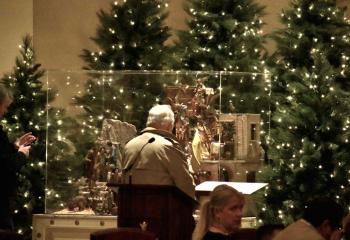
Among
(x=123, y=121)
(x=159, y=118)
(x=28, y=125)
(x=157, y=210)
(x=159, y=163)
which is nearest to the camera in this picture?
(x=157, y=210)

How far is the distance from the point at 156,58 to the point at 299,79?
1.97 metres

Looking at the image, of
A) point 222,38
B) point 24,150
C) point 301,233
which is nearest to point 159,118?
point 24,150

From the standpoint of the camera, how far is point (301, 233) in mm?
5031

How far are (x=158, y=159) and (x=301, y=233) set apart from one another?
2656 mm

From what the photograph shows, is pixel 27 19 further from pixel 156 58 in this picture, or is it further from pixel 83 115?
pixel 83 115

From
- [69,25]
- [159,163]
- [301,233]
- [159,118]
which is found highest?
[69,25]

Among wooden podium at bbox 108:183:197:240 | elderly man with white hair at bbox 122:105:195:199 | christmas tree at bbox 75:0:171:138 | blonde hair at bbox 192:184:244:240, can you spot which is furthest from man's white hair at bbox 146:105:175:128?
christmas tree at bbox 75:0:171:138

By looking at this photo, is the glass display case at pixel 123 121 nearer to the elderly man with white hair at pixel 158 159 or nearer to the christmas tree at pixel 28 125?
the elderly man with white hair at pixel 158 159

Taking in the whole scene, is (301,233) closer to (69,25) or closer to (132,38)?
(132,38)

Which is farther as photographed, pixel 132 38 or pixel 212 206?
pixel 132 38

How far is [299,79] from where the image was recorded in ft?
35.2

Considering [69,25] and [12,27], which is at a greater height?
[69,25]

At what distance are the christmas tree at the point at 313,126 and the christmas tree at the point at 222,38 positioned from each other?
811 mm

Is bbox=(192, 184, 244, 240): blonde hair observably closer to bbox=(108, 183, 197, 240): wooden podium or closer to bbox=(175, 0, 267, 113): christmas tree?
bbox=(108, 183, 197, 240): wooden podium
